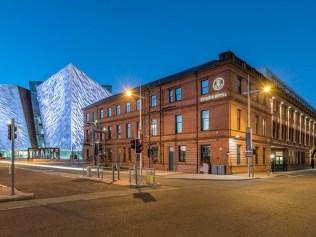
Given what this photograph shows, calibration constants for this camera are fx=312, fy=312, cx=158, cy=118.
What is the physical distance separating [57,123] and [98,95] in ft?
50.9

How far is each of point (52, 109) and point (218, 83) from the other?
77080 millimetres

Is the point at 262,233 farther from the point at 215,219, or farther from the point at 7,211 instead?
the point at 7,211

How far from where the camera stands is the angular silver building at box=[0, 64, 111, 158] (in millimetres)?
90688

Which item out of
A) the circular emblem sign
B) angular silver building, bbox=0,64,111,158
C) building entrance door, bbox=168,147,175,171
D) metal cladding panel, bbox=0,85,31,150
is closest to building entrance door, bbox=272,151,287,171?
building entrance door, bbox=168,147,175,171

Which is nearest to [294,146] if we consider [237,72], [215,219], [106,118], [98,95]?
[237,72]

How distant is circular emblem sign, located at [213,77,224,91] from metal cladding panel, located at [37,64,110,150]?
62769 mm

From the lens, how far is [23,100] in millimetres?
113812

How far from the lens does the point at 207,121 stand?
116 feet

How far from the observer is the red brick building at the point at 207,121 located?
110 feet

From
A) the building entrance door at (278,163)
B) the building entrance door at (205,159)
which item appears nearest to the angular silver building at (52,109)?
the building entrance door at (278,163)

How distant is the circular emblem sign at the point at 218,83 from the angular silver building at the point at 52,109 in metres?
62.6

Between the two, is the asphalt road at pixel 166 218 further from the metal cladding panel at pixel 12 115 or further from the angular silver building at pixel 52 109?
the metal cladding panel at pixel 12 115

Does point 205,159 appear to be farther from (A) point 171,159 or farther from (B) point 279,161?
(B) point 279,161

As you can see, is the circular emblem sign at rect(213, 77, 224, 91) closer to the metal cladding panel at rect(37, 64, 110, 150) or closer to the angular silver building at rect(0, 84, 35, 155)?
the metal cladding panel at rect(37, 64, 110, 150)
